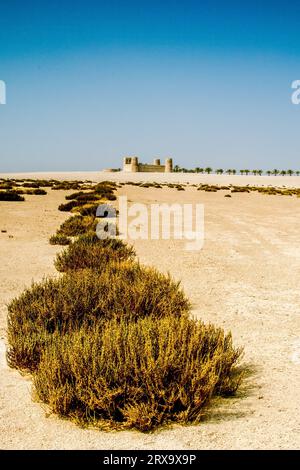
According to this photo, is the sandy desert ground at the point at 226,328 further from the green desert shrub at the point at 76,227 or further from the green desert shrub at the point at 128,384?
the green desert shrub at the point at 76,227

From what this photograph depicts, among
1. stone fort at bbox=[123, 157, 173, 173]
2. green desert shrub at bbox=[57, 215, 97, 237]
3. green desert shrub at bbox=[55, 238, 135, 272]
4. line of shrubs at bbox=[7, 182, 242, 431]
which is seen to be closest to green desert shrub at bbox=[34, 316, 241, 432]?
line of shrubs at bbox=[7, 182, 242, 431]

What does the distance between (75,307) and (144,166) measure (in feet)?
415

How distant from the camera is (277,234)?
13758 mm

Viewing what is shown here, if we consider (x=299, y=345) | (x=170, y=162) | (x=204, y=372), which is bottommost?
(x=299, y=345)

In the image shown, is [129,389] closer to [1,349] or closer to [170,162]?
[1,349]

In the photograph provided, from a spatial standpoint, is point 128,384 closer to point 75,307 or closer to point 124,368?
point 124,368

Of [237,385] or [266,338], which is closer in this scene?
[237,385]

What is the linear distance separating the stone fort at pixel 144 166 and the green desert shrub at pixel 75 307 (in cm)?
12022

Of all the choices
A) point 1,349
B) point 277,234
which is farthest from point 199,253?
point 1,349

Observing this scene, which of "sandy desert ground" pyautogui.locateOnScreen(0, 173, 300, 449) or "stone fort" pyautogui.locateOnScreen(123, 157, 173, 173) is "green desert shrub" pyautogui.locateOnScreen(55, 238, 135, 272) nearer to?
"sandy desert ground" pyautogui.locateOnScreen(0, 173, 300, 449)

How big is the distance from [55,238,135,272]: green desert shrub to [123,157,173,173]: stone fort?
116749mm

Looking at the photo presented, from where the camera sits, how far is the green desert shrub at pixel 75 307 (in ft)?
12.7
